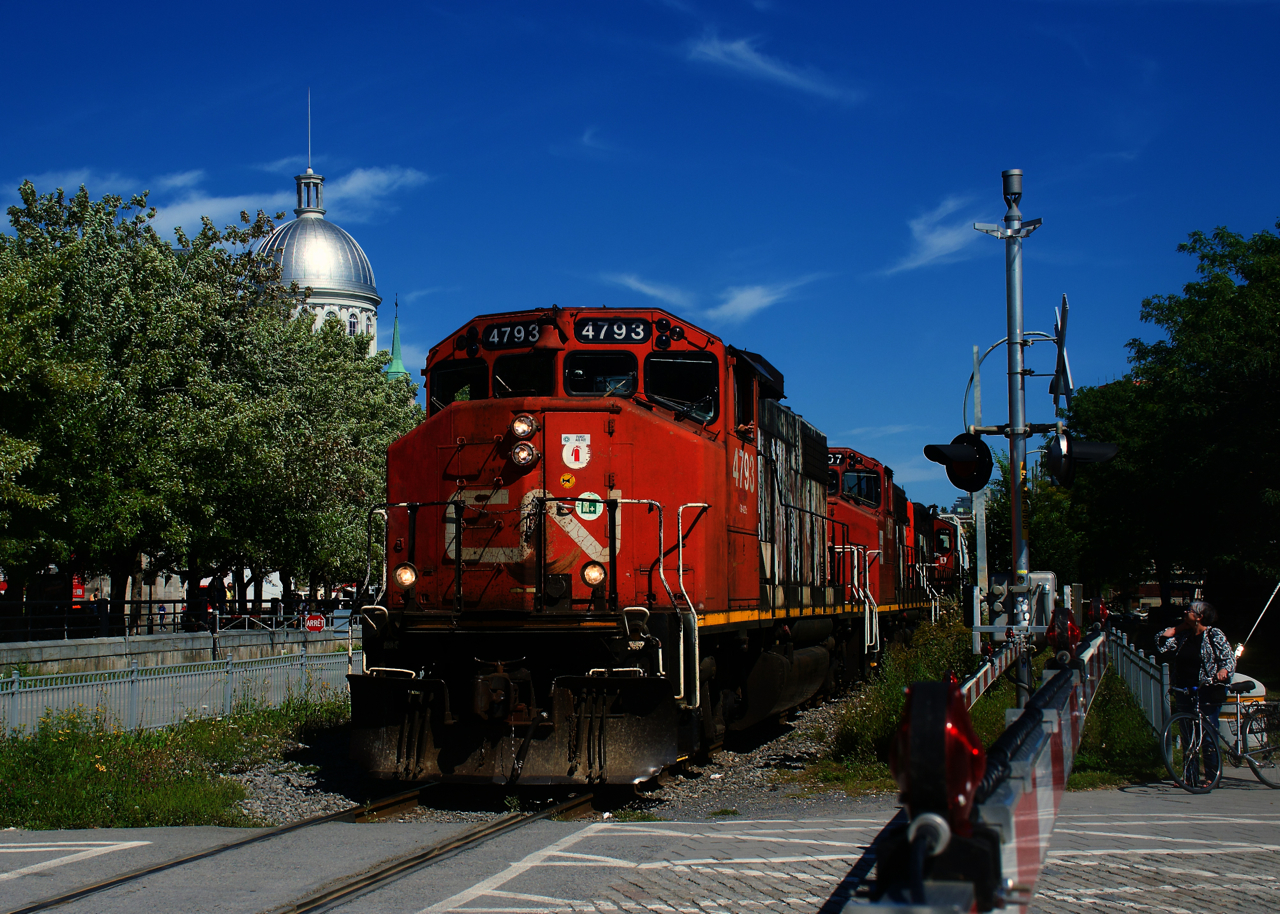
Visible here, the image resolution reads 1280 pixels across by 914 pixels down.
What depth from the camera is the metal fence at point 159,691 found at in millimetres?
13703

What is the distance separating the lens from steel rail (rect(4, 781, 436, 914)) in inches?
269

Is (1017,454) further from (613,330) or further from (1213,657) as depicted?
(613,330)

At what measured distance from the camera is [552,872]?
23.5 ft

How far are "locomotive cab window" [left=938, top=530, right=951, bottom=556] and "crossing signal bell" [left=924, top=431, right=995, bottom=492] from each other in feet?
83.6

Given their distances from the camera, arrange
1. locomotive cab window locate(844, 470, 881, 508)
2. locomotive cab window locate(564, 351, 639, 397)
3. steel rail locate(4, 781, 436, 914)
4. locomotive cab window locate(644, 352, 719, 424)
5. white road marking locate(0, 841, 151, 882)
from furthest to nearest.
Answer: locomotive cab window locate(844, 470, 881, 508) < locomotive cab window locate(644, 352, 719, 424) < locomotive cab window locate(564, 351, 639, 397) < white road marking locate(0, 841, 151, 882) < steel rail locate(4, 781, 436, 914)

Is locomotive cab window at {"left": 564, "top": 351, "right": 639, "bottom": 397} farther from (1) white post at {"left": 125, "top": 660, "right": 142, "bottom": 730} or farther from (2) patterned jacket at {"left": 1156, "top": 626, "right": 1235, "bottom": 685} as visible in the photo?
(1) white post at {"left": 125, "top": 660, "right": 142, "bottom": 730}

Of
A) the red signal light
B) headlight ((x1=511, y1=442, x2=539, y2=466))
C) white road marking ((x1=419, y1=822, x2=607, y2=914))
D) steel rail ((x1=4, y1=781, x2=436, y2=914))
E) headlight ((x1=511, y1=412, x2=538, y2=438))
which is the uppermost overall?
headlight ((x1=511, y1=412, x2=538, y2=438))

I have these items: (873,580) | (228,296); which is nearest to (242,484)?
(228,296)

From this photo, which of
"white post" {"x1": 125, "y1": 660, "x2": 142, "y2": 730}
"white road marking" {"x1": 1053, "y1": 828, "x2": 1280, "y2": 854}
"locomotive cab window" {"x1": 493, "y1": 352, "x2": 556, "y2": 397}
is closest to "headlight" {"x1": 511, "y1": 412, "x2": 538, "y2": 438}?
"locomotive cab window" {"x1": 493, "y1": 352, "x2": 556, "y2": 397}

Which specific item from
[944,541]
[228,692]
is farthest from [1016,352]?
[944,541]

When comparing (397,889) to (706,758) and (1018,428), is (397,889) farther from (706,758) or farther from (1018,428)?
(1018,428)

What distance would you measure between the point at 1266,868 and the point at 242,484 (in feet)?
88.2

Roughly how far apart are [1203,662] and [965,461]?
9.40 ft

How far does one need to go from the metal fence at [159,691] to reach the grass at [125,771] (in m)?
0.25
